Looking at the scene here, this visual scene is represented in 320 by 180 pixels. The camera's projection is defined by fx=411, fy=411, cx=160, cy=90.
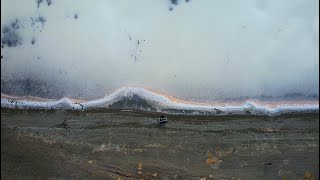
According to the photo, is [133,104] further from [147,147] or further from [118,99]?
[147,147]

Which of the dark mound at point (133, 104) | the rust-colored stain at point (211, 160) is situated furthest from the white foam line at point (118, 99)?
the rust-colored stain at point (211, 160)

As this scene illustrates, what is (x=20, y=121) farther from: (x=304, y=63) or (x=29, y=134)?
(x=304, y=63)

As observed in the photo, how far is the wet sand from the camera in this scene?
194 centimetres

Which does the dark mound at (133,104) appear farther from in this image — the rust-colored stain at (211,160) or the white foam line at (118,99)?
the rust-colored stain at (211,160)

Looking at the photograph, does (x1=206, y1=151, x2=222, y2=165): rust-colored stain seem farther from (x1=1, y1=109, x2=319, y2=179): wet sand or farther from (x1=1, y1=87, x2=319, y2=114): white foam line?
(x1=1, y1=87, x2=319, y2=114): white foam line

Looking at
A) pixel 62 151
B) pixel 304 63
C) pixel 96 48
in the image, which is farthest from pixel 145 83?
pixel 304 63

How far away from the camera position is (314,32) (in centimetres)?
196

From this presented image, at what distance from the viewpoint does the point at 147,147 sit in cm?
195

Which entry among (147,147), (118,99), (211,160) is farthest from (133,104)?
(211,160)

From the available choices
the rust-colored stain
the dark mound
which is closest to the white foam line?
the dark mound

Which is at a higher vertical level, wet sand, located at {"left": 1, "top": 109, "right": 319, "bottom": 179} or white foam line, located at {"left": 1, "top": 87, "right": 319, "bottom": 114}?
white foam line, located at {"left": 1, "top": 87, "right": 319, "bottom": 114}

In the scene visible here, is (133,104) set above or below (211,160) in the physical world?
above

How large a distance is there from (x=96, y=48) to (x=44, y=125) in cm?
44

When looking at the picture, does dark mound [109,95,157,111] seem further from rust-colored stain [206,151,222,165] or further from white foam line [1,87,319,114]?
rust-colored stain [206,151,222,165]
